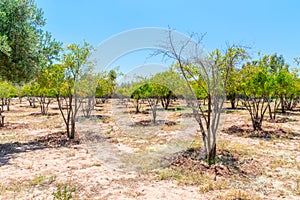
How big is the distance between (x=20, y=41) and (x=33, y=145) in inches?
205

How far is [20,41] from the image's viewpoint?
8.55 metres

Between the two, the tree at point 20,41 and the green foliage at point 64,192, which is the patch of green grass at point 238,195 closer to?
the green foliage at point 64,192

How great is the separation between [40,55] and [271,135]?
13.2 meters

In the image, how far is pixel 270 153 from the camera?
9312mm

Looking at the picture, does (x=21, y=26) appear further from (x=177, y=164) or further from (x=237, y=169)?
(x=237, y=169)

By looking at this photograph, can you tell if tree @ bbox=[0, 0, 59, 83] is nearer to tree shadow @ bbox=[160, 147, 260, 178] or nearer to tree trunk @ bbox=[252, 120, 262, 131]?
tree shadow @ bbox=[160, 147, 260, 178]

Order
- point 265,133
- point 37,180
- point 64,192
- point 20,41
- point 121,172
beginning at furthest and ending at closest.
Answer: point 265,133 < point 20,41 < point 121,172 < point 37,180 < point 64,192

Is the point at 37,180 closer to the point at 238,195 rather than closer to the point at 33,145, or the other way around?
the point at 33,145

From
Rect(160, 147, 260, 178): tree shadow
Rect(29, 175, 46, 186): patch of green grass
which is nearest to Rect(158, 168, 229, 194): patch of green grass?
Rect(160, 147, 260, 178): tree shadow

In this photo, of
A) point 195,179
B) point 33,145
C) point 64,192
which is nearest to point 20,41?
point 33,145

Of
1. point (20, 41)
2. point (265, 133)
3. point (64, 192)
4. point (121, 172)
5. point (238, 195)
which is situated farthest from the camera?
point (265, 133)

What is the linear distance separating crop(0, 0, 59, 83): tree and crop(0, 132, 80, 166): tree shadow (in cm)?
313

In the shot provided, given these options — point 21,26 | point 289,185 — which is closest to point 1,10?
point 21,26

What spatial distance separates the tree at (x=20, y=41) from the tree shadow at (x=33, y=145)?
3132 mm
